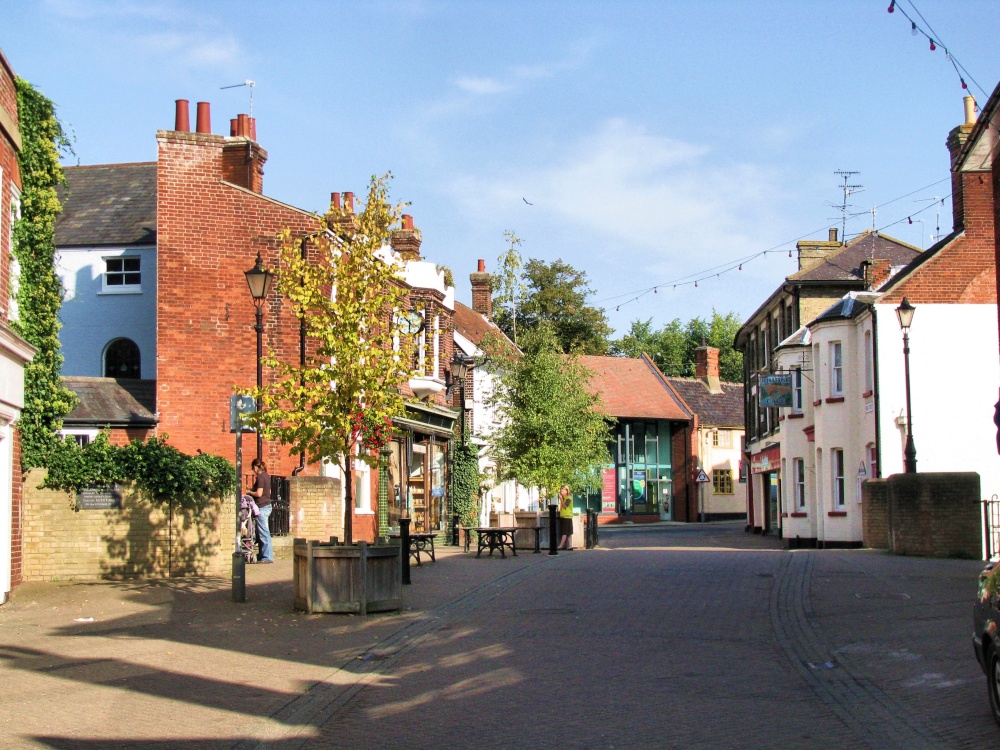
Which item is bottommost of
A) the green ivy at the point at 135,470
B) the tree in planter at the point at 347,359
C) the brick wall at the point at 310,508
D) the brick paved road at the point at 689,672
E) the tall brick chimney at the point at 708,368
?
the brick paved road at the point at 689,672

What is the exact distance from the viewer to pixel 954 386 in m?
30.3

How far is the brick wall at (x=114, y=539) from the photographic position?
60.8ft

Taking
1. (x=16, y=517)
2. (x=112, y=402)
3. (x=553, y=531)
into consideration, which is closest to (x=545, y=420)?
(x=553, y=531)

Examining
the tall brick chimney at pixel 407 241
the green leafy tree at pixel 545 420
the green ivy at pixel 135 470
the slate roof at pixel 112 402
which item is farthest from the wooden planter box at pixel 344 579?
the green leafy tree at pixel 545 420

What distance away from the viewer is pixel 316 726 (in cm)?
864

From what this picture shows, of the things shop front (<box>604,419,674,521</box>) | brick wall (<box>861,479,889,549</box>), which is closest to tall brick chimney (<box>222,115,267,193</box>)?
brick wall (<box>861,479,889,549</box>)

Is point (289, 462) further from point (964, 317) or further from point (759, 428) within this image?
point (759, 428)

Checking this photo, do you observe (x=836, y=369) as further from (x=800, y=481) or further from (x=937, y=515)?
(x=937, y=515)

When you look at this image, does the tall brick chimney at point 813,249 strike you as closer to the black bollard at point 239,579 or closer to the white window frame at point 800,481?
the white window frame at point 800,481

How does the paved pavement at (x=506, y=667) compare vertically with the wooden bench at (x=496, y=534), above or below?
below

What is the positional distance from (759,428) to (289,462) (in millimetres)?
27742

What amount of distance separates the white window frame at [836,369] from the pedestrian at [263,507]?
18.9 meters

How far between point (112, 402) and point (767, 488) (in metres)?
29.6

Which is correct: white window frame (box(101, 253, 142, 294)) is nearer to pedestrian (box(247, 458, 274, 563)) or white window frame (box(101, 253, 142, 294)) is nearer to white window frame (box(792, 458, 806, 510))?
pedestrian (box(247, 458, 274, 563))
